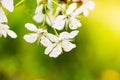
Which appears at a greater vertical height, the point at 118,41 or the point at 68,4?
the point at 68,4

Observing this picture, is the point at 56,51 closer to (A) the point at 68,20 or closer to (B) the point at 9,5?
(A) the point at 68,20

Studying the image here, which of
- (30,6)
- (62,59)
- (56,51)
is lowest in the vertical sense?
(62,59)

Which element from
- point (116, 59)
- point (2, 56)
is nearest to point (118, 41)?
point (116, 59)

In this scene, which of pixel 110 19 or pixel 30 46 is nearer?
pixel 30 46

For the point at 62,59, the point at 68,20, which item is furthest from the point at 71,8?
the point at 62,59

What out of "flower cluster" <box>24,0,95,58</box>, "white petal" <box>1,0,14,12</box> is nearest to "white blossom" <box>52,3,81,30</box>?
"flower cluster" <box>24,0,95,58</box>

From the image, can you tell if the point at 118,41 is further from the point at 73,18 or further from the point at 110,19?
the point at 73,18

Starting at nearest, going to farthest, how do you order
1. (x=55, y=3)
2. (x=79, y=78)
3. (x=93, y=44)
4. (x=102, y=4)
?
1. (x=55, y=3)
2. (x=79, y=78)
3. (x=93, y=44)
4. (x=102, y=4)
